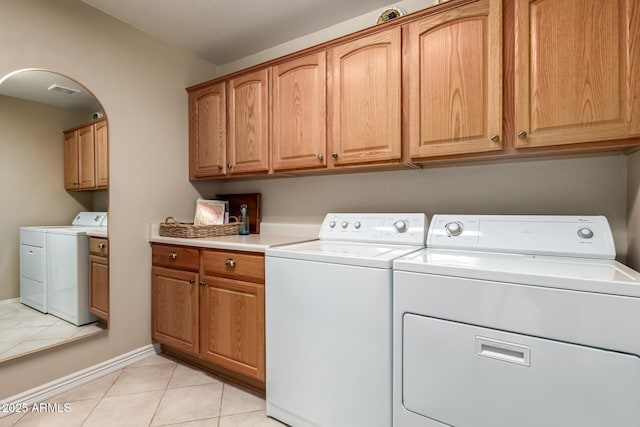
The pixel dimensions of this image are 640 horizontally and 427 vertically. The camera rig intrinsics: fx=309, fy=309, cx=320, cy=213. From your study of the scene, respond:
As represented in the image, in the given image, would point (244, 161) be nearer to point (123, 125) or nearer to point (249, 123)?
point (249, 123)

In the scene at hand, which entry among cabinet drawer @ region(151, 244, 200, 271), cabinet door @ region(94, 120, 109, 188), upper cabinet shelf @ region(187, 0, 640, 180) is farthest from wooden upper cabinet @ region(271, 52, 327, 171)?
cabinet door @ region(94, 120, 109, 188)

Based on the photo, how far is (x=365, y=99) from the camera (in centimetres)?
172

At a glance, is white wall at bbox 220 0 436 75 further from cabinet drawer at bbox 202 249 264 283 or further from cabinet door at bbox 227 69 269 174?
cabinet drawer at bbox 202 249 264 283

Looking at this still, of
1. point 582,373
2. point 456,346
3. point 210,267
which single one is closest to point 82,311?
point 210,267

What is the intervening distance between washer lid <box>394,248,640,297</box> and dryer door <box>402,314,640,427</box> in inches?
7.0

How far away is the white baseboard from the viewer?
1.65 metres

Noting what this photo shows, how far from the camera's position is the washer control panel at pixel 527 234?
1.27 meters

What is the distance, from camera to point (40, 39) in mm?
1735

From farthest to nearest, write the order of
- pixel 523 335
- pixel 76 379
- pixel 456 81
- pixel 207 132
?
pixel 207 132 < pixel 76 379 < pixel 456 81 < pixel 523 335

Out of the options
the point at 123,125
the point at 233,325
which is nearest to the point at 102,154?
the point at 123,125

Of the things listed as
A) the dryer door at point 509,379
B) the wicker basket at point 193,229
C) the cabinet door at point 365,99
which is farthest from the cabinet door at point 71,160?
the dryer door at point 509,379

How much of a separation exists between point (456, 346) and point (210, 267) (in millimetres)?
1426

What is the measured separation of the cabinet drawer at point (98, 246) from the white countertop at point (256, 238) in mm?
300

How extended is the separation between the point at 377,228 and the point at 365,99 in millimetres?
730
